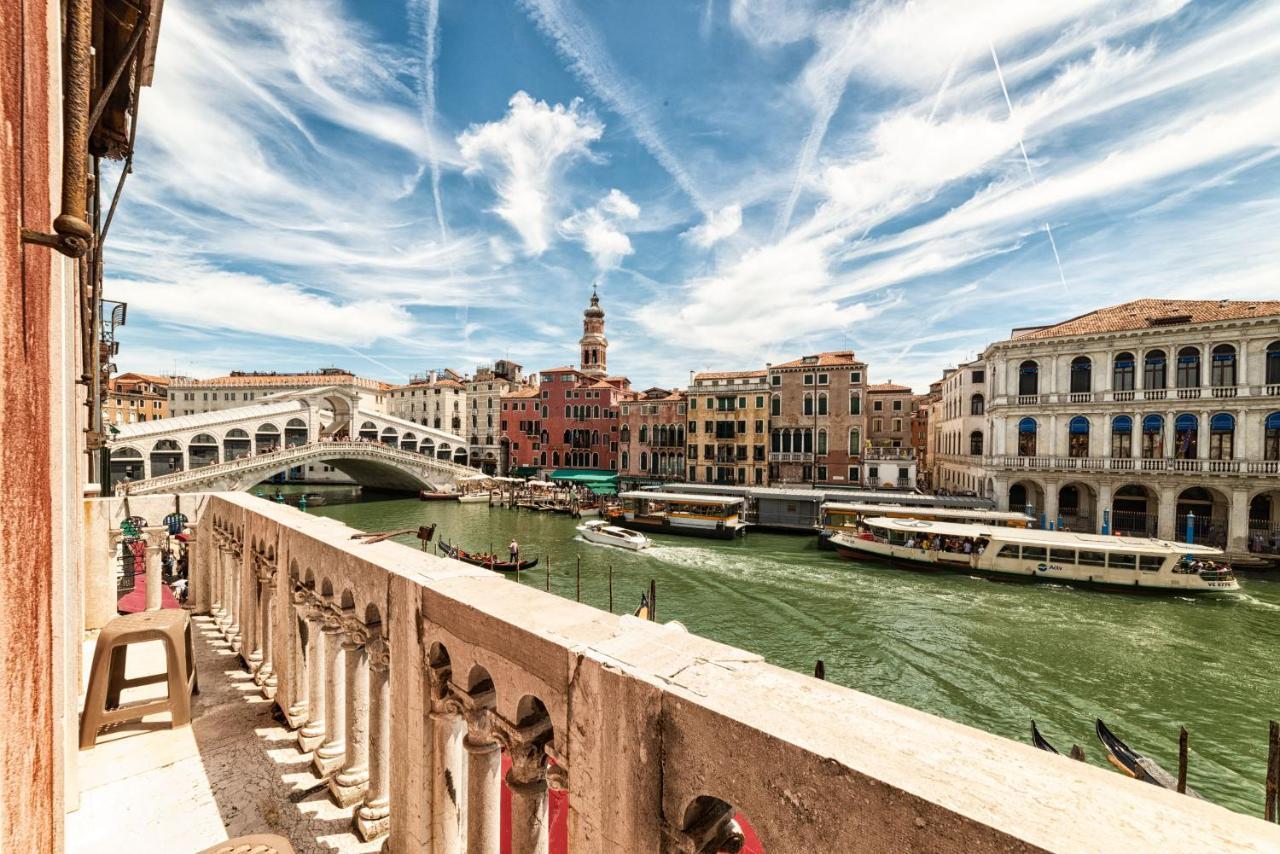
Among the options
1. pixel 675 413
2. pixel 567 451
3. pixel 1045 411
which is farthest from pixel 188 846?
pixel 567 451

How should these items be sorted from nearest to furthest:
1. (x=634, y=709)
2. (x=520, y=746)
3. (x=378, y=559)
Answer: (x=634, y=709) < (x=520, y=746) < (x=378, y=559)

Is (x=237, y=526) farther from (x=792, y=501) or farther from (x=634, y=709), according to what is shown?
(x=792, y=501)

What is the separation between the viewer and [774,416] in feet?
124

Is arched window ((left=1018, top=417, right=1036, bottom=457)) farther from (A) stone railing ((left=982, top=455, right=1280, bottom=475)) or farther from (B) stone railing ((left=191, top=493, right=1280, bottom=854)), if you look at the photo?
(B) stone railing ((left=191, top=493, right=1280, bottom=854))

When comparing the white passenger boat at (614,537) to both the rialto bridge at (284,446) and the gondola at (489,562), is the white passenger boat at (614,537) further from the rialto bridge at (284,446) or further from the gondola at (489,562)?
the rialto bridge at (284,446)

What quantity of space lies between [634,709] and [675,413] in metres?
41.1

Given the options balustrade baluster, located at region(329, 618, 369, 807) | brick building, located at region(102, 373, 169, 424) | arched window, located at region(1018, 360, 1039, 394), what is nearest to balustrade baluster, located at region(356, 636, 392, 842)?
balustrade baluster, located at region(329, 618, 369, 807)

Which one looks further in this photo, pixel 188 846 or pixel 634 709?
pixel 188 846

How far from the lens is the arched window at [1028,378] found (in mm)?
26812

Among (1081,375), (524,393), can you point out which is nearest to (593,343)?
(524,393)

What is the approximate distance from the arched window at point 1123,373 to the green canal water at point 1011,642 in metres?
9.19

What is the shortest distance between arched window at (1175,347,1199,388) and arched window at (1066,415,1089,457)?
12.2 feet

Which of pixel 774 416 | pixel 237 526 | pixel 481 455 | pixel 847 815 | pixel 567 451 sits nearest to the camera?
pixel 847 815

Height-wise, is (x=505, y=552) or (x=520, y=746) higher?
(x=520, y=746)
